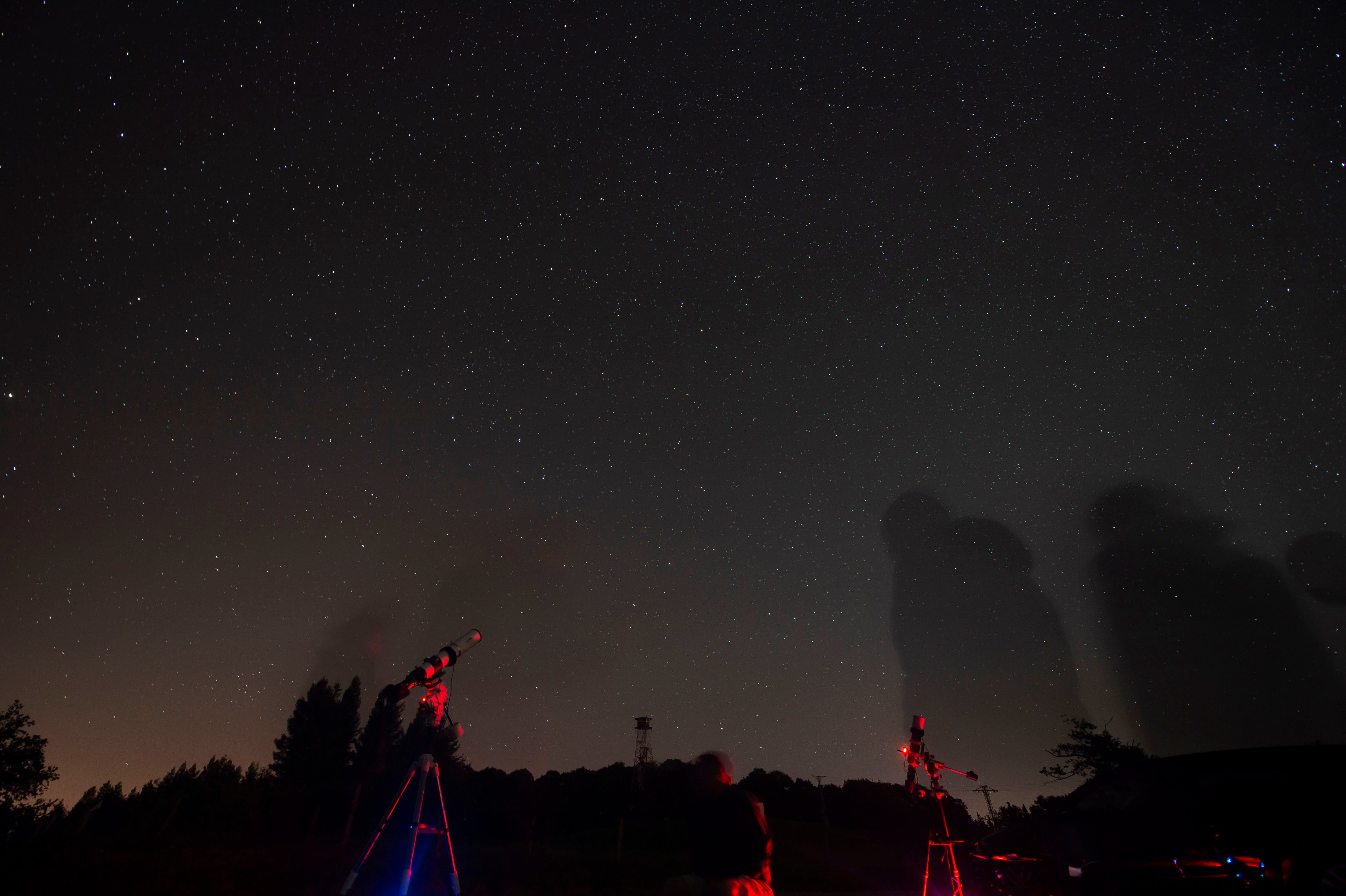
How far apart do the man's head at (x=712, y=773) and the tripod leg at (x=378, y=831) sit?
10.00ft

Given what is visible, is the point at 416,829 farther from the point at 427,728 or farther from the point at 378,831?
the point at 427,728

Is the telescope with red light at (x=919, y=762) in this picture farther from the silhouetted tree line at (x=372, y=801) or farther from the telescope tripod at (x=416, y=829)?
the silhouetted tree line at (x=372, y=801)

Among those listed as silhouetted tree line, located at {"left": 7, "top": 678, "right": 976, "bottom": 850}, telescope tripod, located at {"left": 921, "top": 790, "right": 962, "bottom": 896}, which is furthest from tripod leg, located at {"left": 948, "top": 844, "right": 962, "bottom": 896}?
silhouetted tree line, located at {"left": 7, "top": 678, "right": 976, "bottom": 850}

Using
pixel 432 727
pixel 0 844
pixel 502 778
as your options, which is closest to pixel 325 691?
pixel 502 778

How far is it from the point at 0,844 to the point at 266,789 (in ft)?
89.0

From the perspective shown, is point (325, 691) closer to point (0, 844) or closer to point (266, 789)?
point (266, 789)

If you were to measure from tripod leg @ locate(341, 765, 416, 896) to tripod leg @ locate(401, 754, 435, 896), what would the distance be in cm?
11

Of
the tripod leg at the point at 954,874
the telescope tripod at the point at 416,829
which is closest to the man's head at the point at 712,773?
the telescope tripod at the point at 416,829

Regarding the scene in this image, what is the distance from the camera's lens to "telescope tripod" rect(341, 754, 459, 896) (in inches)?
197

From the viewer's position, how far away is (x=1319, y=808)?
4.65 meters

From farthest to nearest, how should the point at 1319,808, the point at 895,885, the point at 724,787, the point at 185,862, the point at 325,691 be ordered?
the point at 325,691 < the point at 895,885 < the point at 185,862 < the point at 1319,808 < the point at 724,787

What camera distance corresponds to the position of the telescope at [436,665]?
6.02 metres

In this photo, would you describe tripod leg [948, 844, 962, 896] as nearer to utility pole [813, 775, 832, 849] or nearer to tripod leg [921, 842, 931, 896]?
tripod leg [921, 842, 931, 896]

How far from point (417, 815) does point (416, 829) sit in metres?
0.17
